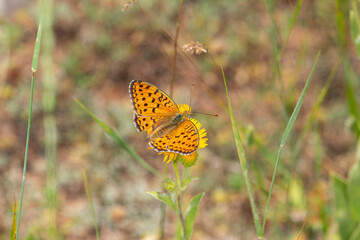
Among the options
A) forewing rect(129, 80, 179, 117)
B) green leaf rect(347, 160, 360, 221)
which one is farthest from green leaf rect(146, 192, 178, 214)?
green leaf rect(347, 160, 360, 221)

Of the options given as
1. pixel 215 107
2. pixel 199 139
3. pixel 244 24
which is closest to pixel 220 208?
pixel 215 107

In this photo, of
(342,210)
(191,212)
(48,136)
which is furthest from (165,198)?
(342,210)

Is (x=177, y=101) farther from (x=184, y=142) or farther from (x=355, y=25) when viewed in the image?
(x=184, y=142)

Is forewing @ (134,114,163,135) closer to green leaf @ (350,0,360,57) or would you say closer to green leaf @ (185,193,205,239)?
green leaf @ (185,193,205,239)

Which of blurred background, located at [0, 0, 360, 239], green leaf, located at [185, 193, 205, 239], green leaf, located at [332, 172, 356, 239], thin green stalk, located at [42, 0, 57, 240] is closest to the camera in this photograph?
green leaf, located at [185, 193, 205, 239]

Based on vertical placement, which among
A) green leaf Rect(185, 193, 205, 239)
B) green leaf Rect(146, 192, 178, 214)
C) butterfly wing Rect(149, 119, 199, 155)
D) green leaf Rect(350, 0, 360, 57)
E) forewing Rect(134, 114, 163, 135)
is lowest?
green leaf Rect(185, 193, 205, 239)

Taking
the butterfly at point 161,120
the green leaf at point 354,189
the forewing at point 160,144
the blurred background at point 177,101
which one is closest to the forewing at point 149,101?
the butterfly at point 161,120
